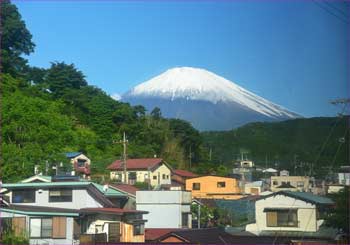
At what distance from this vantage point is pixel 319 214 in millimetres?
10477

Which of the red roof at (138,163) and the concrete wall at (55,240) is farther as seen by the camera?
the red roof at (138,163)

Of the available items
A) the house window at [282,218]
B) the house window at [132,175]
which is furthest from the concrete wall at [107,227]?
the house window at [132,175]

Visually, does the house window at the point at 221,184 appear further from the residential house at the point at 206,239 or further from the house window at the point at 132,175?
the residential house at the point at 206,239

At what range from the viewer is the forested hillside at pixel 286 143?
416 inches

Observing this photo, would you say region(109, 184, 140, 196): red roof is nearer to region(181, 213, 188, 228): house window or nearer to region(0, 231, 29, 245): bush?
region(181, 213, 188, 228): house window

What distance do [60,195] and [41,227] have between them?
1.25 meters

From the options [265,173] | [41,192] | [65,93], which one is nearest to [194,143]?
[265,173]

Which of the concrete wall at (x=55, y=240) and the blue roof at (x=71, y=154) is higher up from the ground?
the blue roof at (x=71, y=154)

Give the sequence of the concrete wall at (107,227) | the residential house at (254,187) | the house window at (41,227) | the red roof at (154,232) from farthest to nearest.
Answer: the residential house at (254,187), the red roof at (154,232), the concrete wall at (107,227), the house window at (41,227)

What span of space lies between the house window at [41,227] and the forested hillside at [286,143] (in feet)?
17.9

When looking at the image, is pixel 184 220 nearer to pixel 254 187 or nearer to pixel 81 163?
pixel 254 187

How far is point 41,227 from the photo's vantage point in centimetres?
863

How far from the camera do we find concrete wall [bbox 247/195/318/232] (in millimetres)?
10328

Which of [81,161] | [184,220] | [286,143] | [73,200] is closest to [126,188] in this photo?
[184,220]
